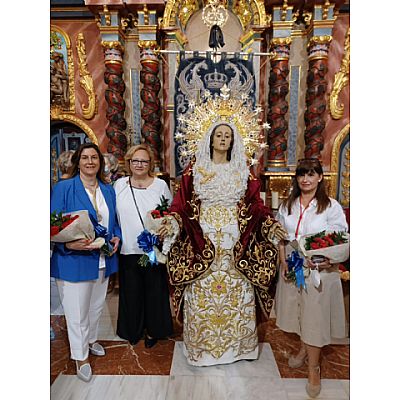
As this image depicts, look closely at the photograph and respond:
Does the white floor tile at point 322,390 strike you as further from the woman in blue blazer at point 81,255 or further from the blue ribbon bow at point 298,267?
the woman in blue blazer at point 81,255

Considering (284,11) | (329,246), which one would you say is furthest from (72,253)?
(284,11)

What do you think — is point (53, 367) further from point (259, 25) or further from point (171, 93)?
point (259, 25)

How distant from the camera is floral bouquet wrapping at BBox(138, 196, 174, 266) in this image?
8.45ft

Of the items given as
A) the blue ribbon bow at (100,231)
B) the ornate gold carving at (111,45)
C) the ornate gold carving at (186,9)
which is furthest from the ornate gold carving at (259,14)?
the blue ribbon bow at (100,231)

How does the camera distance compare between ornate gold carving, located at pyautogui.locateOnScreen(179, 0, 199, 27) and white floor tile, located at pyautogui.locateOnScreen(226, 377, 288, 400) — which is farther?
ornate gold carving, located at pyautogui.locateOnScreen(179, 0, 199, 27)

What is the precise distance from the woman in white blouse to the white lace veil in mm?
438

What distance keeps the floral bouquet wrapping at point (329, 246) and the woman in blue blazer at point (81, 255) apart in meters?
1.49

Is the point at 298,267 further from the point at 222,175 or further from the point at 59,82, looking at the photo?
the point at 59,82

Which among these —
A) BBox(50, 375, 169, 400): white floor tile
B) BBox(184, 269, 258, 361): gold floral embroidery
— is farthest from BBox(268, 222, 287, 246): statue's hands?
BBox(50, 375, 169, 400): white floor tile

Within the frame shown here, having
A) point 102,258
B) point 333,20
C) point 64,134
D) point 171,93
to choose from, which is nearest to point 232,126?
point 102,258

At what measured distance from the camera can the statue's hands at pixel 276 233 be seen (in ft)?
7.84

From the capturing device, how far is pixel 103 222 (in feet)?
8.48

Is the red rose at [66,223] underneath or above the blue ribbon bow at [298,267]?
above

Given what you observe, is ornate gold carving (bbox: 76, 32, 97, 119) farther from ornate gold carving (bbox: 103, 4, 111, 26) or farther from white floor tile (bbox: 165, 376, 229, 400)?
white floor tile (bbox: 165, 376, 229, 400)
